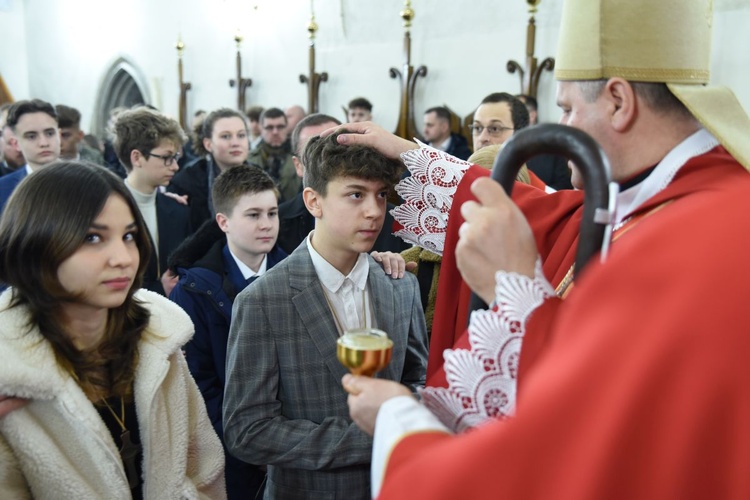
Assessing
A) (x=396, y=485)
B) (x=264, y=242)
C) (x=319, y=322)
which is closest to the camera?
(x=396, y=485)

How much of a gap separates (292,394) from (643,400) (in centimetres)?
118

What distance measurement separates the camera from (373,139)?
200 cm

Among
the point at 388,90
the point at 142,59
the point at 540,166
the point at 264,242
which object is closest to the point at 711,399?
the point at 264,242

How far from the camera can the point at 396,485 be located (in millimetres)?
989

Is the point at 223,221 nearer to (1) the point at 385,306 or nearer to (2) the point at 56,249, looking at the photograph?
(1) the point at 385,306

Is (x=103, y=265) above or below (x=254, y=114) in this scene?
below

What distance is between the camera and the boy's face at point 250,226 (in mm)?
2896

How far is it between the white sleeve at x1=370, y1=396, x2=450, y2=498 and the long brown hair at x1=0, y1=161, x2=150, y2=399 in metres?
0.85

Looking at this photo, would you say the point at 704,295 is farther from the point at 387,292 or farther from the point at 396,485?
the point at 387,292

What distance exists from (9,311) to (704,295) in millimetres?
1477

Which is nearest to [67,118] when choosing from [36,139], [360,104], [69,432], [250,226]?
[36,139]

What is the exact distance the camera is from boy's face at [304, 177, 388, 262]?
2006 mm

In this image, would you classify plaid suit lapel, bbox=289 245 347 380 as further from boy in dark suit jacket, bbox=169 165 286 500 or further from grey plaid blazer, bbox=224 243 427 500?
boy in dark suit jacket, bbox=169 165 286 500

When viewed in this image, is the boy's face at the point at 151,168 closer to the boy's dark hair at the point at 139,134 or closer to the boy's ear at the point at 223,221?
the boy's dark hair at the point at 139,134
